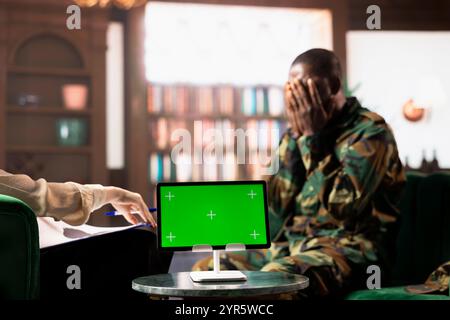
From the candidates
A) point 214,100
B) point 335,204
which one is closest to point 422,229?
point 335,204

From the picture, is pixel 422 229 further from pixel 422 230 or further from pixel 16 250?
pixel 16 250

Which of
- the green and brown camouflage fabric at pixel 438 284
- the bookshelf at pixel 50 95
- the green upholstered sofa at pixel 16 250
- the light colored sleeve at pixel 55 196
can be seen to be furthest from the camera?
the bookshelf at pixel 50 95

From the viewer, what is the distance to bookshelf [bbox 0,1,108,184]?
4.57 metres

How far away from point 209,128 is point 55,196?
256cm

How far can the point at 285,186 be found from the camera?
299 centimetres

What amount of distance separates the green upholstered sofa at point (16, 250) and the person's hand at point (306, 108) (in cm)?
147

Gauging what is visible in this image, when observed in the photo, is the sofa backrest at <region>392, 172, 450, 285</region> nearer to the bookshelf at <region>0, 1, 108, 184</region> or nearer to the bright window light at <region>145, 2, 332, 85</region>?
the bright window light at <region>145, 2, 332, 85</region>

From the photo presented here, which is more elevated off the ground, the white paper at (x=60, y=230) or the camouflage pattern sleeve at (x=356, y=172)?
the camouflage pattern sleeve at (x=356, y=172)

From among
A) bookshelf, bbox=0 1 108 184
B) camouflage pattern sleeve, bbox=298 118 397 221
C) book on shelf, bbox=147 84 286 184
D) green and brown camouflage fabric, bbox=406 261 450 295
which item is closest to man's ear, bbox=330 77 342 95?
camouflage pattern sleeve, bbox=298 118 397 221

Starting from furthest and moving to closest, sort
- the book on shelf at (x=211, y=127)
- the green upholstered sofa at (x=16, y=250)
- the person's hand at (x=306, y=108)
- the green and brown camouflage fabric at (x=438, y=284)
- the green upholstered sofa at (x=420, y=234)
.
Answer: the book on shelf at (x=211, y=127) → the person's hand at (x=306, y=108) → the green upholstered sofa at (x=420, y=234) → the green and brown camouflage fabric at (x=438, y=284) → the green upholstered sofa at (x=16, y=250)

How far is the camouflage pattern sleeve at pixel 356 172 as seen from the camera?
8.89 ft

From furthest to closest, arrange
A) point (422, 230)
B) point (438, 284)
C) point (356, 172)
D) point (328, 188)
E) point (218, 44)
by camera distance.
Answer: point (218, 44), point (422, 230), point (328, 188), point (356, 172), point (438, 284)

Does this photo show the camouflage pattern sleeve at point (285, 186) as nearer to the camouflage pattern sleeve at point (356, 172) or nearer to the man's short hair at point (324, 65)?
the camouflage pattern sleeve at point (356, 172)

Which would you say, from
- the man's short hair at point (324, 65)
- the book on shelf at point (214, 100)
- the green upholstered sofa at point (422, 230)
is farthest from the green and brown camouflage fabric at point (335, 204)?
the book on shelf at point (214, 100)
